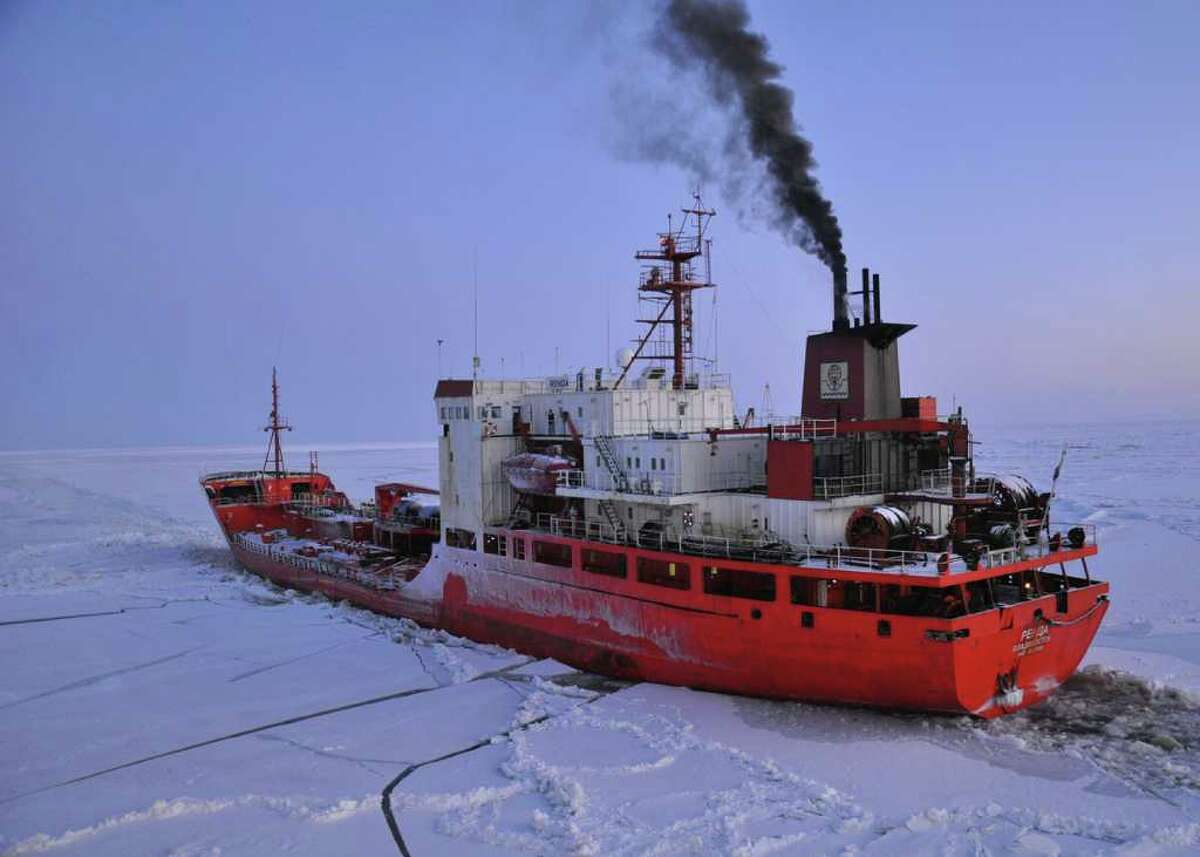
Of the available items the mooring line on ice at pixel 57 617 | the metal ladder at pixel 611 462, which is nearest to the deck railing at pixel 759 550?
the metal ladder at pixel 611 462

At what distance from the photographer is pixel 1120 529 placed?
1302 inches

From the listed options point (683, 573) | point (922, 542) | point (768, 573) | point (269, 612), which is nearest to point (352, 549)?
point (269, 612)

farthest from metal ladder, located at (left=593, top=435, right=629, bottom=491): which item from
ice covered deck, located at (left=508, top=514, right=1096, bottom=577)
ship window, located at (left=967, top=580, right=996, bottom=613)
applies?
ship window, located at (left=967, top=580, right=996, bottom=613)

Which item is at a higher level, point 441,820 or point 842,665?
point 842,665

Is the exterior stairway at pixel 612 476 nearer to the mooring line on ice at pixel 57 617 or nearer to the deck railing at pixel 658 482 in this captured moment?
the deck railing at pixel 658 482

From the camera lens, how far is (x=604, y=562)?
19016 millimetres

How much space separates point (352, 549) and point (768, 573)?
18480mm

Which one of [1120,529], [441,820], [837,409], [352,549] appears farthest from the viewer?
[1120,529]

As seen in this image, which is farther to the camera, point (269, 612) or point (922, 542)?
point (269, 612)

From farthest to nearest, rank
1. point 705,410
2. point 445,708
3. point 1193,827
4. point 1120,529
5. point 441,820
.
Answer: point 1120,529 → point 705,410 → point 445,708 → point 441,820 → point 1193,827

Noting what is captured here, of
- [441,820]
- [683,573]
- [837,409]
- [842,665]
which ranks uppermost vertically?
[837,409]

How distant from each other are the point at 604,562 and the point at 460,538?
538 cm

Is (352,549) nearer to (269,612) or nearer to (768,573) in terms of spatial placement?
(269,612)

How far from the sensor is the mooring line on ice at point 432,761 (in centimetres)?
1130
